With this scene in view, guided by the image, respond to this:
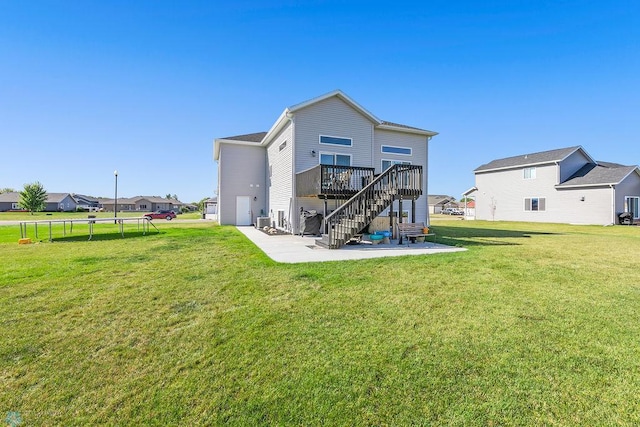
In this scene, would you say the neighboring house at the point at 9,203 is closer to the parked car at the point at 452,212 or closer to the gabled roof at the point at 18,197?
the gabled roof at the point at 18,197

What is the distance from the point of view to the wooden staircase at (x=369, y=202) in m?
9.02

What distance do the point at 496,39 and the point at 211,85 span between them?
1676 centimetres

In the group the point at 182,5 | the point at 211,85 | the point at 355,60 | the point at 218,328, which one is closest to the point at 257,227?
the point at 211,85

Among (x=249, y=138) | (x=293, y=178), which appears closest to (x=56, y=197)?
(x=249, y=138)

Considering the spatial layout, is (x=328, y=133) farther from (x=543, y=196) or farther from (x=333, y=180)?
(x=543, y=196)

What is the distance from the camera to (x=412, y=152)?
16.1 metres

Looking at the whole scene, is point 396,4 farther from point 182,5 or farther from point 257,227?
point 257,227

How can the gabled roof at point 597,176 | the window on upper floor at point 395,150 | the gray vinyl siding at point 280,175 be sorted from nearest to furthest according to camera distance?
the gray vinyl siding at point 280,175, the window on upper floor at point 395,150, the gabled roof at point 597,176

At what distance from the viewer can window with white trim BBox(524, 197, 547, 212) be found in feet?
79.4

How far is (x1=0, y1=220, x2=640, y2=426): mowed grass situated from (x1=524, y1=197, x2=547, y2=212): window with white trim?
23.4 m

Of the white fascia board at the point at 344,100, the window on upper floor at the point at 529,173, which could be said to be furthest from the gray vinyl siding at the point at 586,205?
the white fascia board at the point at 344,100

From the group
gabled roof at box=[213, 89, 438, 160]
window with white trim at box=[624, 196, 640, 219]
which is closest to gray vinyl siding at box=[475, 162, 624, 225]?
window with white trim at box=[624, 196, 640, 219]

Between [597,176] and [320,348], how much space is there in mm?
30033

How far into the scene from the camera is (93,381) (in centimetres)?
238
